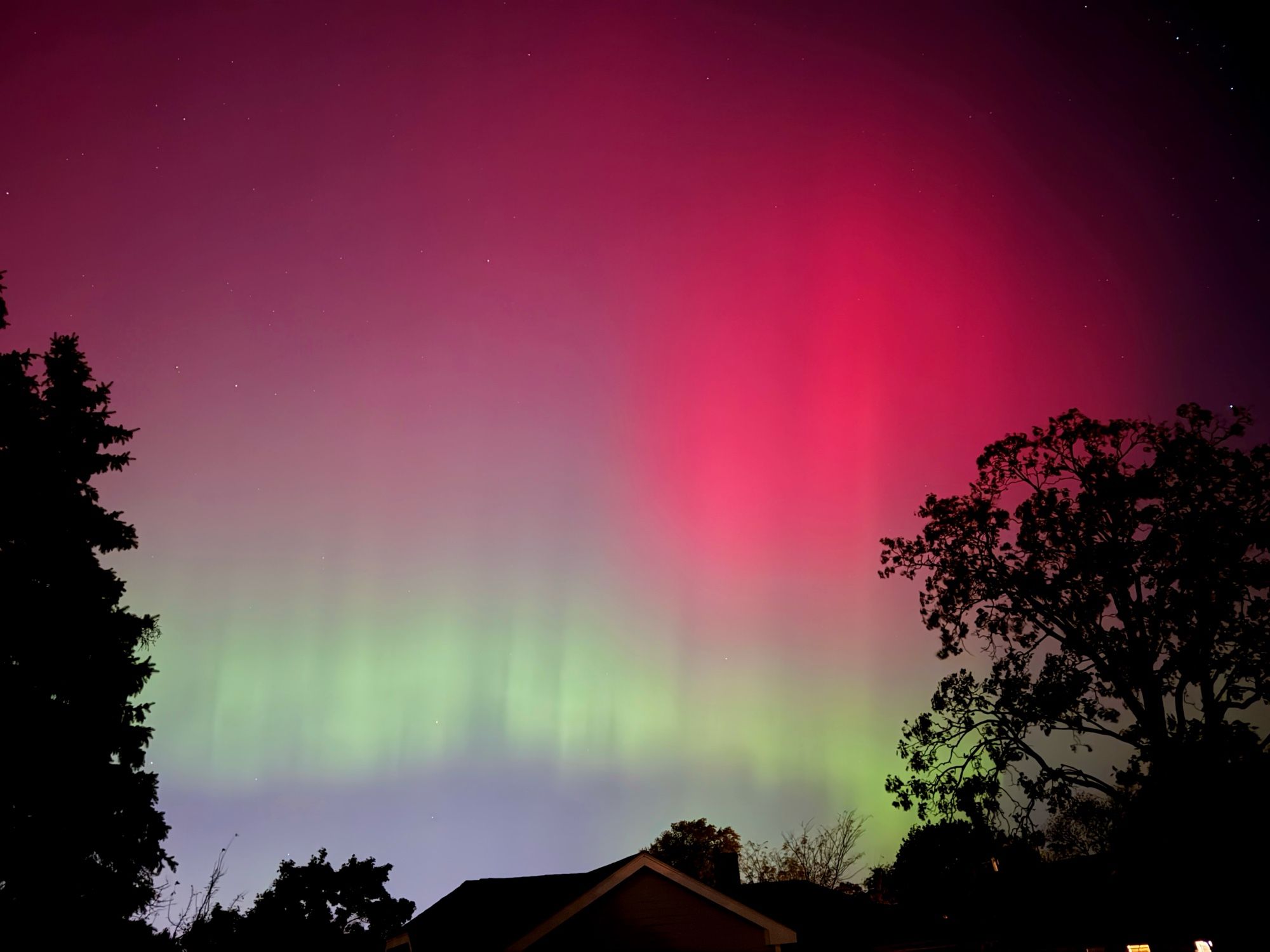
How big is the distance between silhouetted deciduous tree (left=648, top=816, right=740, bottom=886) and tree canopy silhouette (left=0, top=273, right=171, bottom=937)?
56621mm

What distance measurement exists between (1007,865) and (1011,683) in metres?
9.52

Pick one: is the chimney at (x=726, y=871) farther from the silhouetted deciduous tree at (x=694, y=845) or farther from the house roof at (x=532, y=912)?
the silhouetted deciduous tree at (x=694, y=845)

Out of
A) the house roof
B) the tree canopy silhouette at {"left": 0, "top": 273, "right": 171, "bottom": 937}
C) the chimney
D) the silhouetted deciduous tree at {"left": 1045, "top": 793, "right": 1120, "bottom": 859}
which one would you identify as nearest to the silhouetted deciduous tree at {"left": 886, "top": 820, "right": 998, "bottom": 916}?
the silhouetted deciduous tree at {"left": 1045, "top": 793, "right": 1120, "bottom": 859}

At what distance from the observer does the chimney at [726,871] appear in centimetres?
2930

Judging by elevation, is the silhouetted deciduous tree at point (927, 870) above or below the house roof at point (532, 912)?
above

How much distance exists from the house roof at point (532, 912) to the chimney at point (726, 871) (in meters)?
4.90

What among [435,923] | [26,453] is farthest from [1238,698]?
[26,453]

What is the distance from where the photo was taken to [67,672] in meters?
19.8

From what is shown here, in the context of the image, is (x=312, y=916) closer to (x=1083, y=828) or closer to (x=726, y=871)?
(x=726, y=871)

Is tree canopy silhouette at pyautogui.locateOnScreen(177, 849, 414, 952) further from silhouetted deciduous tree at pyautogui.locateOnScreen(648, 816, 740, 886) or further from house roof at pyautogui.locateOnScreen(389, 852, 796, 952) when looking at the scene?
silhouetted deciduous tree at pyautogui.locateOnScreen(648, 816, 740, 886)

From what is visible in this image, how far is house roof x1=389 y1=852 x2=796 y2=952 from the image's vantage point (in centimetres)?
2200

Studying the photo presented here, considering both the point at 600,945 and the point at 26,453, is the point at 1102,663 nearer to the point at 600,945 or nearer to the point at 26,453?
the point at 600,945

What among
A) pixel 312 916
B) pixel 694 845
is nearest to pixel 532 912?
pixel 312 916

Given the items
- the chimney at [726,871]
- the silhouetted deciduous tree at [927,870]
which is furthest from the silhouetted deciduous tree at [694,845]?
the chimney at [726,871]
